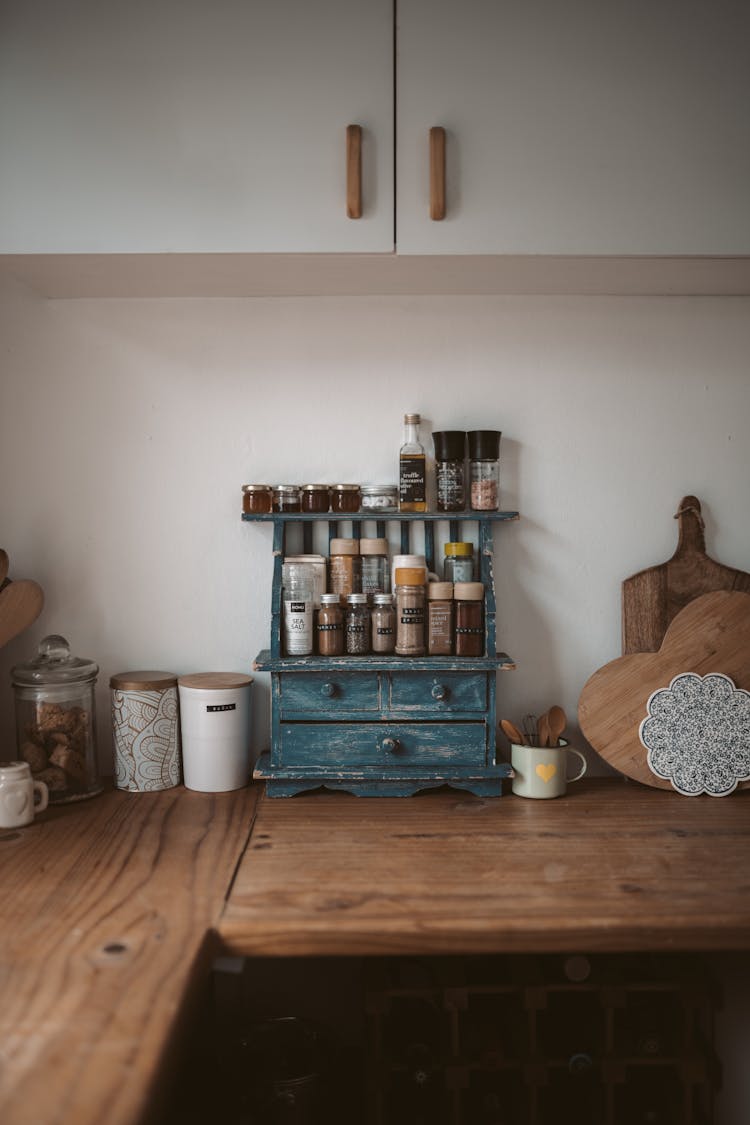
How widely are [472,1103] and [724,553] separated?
117 centimetres

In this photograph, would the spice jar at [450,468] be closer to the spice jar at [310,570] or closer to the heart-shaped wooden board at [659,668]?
the spice jar at [310,570]

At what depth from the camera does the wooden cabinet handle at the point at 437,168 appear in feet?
4.76

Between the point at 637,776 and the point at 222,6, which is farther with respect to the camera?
the point at 637,776

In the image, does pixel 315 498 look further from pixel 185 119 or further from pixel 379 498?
pixel 185 119

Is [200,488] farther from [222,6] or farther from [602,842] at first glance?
[602,842]

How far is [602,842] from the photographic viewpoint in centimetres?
145

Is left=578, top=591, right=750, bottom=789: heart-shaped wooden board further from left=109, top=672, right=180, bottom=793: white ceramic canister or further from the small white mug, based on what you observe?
the small white mug

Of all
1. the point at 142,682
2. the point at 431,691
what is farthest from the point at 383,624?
the point at 142,682

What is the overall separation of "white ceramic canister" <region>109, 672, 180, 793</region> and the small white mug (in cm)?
21

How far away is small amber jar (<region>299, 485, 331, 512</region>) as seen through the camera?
5.67ft

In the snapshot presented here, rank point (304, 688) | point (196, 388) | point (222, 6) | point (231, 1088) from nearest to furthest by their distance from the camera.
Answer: point (222, 6) < point (231, 1088) < point (304, 688) < point (196, 388)

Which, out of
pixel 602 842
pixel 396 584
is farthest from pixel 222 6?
pixel 602 842

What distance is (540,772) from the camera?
167 centimetres

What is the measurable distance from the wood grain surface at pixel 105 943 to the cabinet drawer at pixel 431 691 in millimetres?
349
